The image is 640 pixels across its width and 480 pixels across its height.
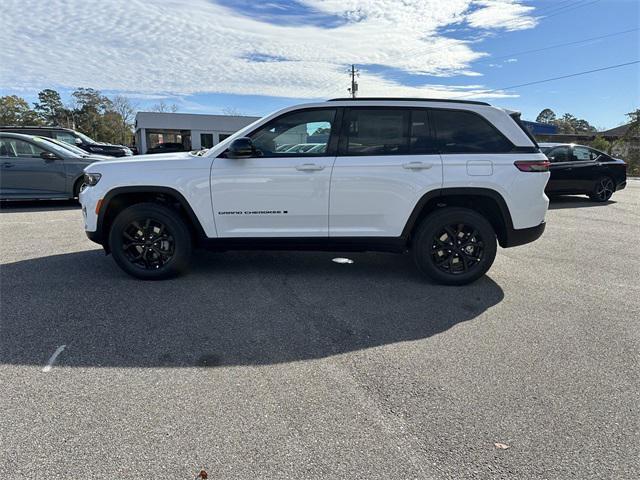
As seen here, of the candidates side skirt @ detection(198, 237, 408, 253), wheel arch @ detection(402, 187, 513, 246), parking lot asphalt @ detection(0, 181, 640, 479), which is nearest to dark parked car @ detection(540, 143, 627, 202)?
parking lot asphalt @ detection(0, 181, 640, 479)

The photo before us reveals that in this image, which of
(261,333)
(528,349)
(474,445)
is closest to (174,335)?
(261,333)

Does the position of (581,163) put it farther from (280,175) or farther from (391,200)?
(280,175)

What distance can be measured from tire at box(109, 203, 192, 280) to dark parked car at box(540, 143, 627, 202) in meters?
9.69

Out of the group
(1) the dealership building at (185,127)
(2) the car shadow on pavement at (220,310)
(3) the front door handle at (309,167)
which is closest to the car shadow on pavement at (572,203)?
(2) the car shadow on pavement at (220,310)

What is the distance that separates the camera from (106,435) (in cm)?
224

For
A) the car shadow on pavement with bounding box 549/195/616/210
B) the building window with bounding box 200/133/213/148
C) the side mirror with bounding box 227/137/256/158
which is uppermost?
the building window with bounding box 200/133/213/148

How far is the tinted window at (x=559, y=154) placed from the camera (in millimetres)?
10656

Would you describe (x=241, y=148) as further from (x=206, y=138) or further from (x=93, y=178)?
(x=206, y=138)

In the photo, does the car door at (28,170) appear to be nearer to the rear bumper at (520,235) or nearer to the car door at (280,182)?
the car door at (280,182)

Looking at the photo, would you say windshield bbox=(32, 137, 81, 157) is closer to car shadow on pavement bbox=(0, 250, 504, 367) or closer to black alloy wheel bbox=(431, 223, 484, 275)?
car shadow on pavement bbox=(0, 250, 504, 367)

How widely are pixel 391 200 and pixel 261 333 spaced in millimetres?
1955

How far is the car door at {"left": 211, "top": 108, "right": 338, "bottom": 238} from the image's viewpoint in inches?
169

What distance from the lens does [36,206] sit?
9.75 m

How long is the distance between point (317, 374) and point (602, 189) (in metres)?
11.5
